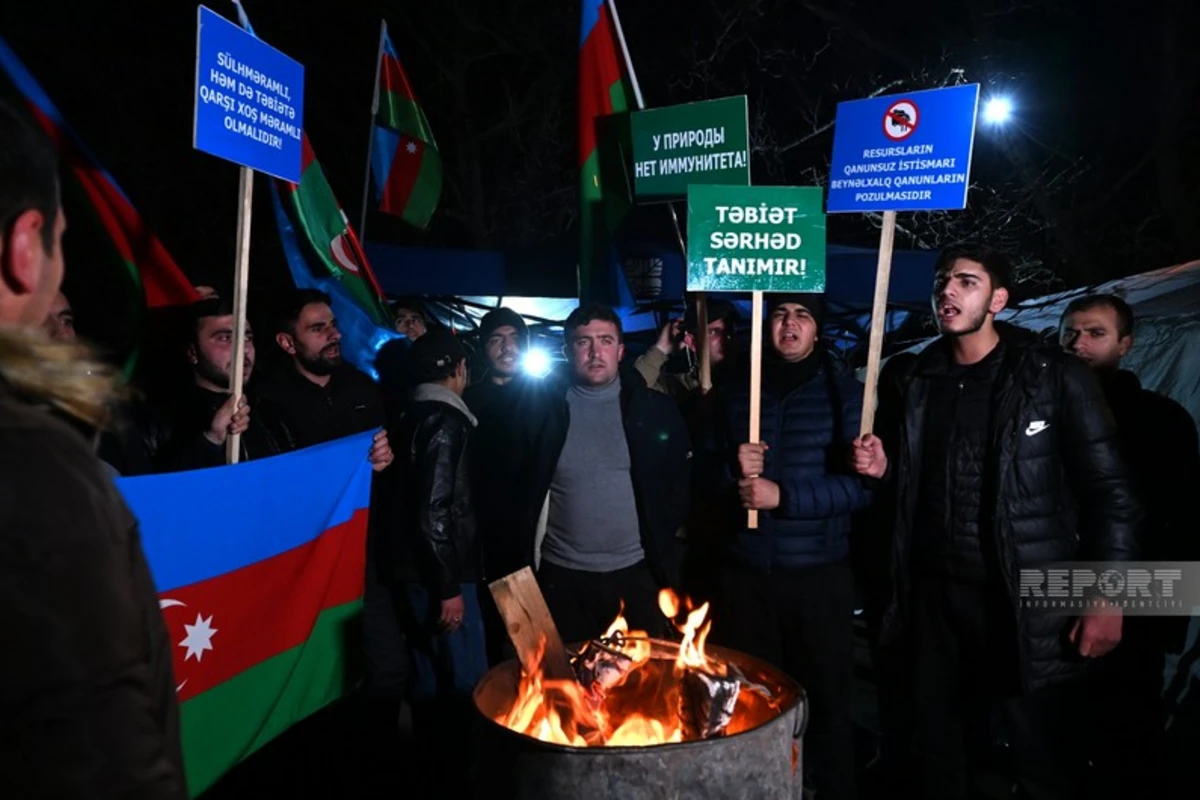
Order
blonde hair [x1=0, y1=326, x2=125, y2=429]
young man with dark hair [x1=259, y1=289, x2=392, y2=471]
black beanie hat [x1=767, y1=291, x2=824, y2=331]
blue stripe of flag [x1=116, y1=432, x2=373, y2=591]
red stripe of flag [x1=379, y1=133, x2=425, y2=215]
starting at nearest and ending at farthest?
1. blonde hair [x1=0, y1=326, x2=125, y2=429]
2. blue stripe of flag [x1=116, y1=432, x2=373, y2=591]
3. black beanie hat [x1=767, y1=291, x2=824, y2=331]
4. young man with dark hair [x1=259, y1=289, x2=392, y2=471]
5. red stripe of flag [x1=379, y1=133, x2=425, y2=215]

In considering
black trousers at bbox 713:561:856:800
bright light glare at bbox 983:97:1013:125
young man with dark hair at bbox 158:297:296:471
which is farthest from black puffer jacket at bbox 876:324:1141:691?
bright light glare at bbox 983:97:1013:125

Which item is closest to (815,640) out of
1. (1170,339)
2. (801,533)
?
(801,533)

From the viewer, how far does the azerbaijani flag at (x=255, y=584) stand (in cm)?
365

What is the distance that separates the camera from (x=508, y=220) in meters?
25.6

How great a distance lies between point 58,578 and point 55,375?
0.35m

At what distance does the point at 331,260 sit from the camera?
6.73 metres

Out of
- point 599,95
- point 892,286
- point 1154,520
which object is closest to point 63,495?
point 1154,520

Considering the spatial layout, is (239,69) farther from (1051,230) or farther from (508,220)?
(508,220)

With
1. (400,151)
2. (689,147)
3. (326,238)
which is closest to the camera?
(689,147)

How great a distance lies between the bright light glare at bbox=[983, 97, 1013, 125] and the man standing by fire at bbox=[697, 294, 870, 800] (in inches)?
547

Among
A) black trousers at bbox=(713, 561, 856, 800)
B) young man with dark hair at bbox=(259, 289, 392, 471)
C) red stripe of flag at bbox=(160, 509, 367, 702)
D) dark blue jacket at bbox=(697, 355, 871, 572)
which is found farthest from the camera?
young man with dark hair at bbox=(259, 289, 392, 471)

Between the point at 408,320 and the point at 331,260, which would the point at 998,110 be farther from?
the point at 331,260

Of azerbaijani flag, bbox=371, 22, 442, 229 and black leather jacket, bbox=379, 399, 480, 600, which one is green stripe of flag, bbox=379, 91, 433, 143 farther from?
black leather jacket, bbox=379, 399, 480, 600

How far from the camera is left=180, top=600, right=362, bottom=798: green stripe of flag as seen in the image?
12.4 ft
